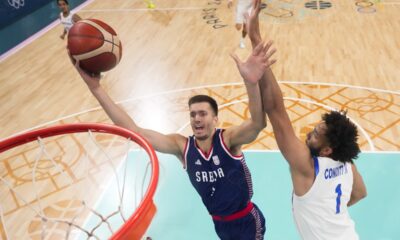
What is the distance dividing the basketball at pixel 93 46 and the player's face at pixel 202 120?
2.35 ft

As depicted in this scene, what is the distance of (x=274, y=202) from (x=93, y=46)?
269 centimetres

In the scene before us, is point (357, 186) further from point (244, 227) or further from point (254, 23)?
point (254, 23)

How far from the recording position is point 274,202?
4270 mm

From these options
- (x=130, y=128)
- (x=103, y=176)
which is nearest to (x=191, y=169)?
(x=130, y=128)

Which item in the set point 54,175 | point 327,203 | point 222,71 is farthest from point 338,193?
point 222,71

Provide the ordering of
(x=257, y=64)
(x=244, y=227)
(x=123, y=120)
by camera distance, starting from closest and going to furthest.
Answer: (x=257, y=64)
(x=123, y=120)
(x=244, y=227)

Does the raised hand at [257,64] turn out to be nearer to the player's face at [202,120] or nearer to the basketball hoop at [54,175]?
the player's face at [202,120]

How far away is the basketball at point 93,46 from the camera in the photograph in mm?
2637

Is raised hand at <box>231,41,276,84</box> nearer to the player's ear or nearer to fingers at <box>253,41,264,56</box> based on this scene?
fingers at <box>253,41,264,56</box>

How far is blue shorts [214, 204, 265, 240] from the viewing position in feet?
9.60

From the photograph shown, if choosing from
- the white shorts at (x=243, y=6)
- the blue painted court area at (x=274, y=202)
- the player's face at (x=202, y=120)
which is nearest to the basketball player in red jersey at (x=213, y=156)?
the player's face at (x=202, y=120)

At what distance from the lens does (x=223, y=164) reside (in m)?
2.74

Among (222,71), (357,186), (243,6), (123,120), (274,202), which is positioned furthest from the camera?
(243,6)

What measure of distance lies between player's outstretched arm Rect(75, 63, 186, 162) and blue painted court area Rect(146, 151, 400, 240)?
1.41m
